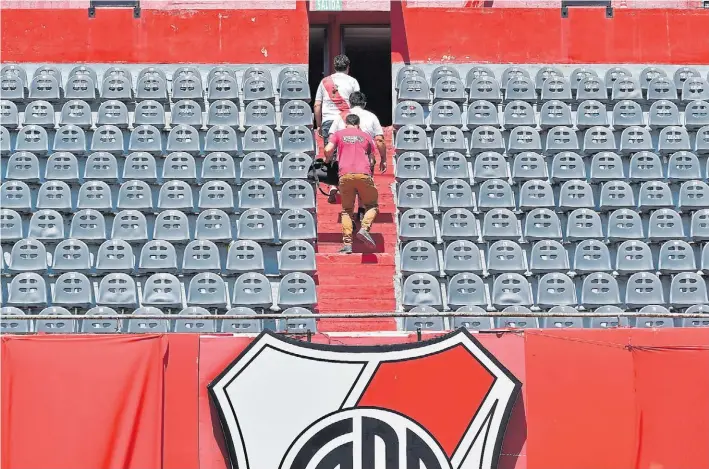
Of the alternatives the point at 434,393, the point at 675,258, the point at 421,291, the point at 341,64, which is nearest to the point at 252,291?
the point at 421,291

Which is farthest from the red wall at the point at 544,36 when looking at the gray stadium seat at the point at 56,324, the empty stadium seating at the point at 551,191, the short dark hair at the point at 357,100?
the gray stadium seat at the point at 56,324

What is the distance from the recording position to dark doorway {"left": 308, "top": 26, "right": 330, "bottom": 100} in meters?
16.8

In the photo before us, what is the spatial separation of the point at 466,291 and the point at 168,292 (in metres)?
2.67

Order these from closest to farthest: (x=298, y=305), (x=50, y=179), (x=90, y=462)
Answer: (x=90, y=462)
(x=298, y=305)
(x=50, y=179)

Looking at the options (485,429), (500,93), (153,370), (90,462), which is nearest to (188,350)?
(153,370)

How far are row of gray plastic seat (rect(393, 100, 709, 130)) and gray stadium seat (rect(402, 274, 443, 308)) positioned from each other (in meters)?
2.59

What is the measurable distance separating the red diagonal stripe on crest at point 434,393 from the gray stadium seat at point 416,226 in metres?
3.20

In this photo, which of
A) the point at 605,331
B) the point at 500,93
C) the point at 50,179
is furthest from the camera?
the point at 500,93

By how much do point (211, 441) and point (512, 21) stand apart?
25.5 ft

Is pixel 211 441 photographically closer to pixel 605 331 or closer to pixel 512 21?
pixel 605 331

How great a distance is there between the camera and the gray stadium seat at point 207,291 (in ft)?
41.0

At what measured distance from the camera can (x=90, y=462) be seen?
9906mm

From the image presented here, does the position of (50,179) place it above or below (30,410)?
above

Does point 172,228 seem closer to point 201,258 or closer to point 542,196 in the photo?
point 201,258
